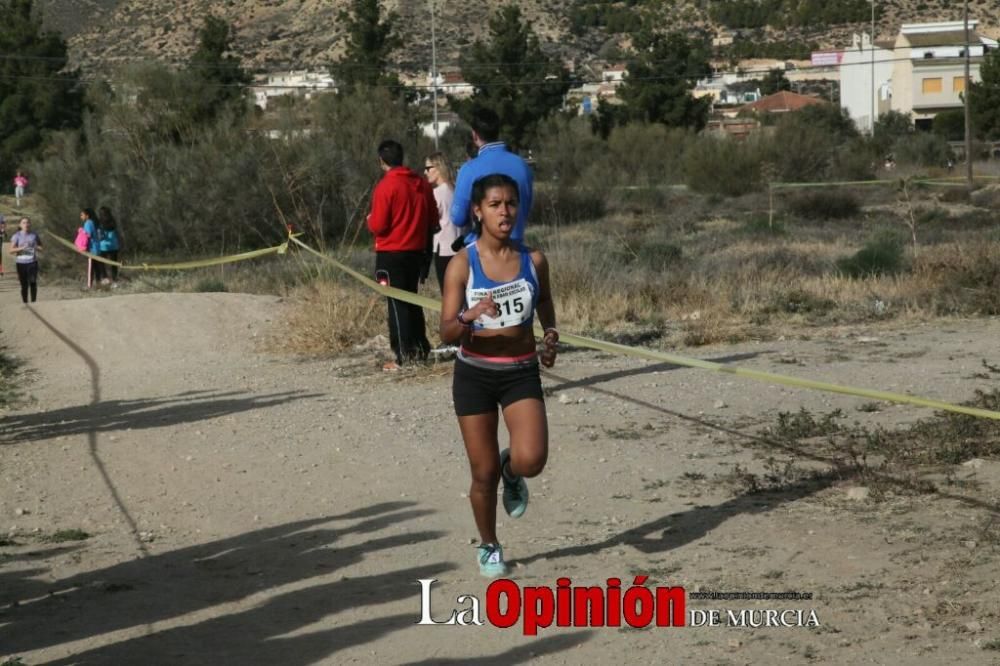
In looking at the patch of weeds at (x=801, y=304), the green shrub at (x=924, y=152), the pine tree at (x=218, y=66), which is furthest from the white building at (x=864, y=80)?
the patch of weeds at (x=801, y=304)

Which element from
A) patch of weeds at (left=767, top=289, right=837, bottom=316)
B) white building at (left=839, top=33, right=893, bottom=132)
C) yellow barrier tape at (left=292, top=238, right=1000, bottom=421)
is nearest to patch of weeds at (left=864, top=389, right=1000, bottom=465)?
yellow barrier tape at (left=292, top=238, right=1000, bottom=421)

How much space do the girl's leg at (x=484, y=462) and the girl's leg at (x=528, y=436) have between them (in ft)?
0.42

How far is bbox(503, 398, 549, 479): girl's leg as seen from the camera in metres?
6.21

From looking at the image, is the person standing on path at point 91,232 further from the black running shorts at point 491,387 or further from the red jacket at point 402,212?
the black running shorts at point 491,387

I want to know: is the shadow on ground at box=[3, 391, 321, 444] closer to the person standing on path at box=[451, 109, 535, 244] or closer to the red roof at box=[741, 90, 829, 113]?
the person standing on path at box=[451, 109, 535, 244]

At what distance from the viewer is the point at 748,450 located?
879 cm

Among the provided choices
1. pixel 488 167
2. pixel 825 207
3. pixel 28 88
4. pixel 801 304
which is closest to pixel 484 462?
pixel 488 167

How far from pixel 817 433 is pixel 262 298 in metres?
9.30

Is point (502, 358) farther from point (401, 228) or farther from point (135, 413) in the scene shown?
point (135, 413)

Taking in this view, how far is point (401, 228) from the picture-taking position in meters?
11.9

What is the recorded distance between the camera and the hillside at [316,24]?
101 metres

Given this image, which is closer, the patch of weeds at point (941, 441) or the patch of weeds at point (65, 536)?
the patch of weeds at point (65, 536)

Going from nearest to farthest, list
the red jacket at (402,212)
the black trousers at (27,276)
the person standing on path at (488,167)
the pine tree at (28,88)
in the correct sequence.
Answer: the person standing on path at (488,167)
the red jacket at (402,212)
the black trousers at (27,276)
the pine tree at (28,88)

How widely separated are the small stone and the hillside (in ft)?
297
